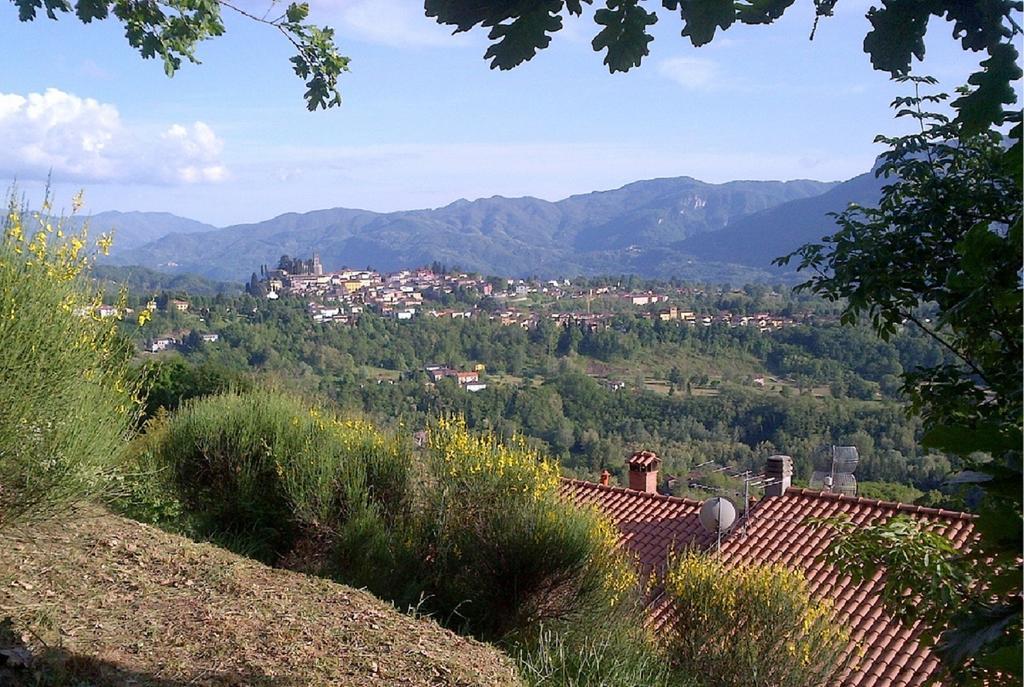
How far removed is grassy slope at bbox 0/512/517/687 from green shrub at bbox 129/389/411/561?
1.41 m

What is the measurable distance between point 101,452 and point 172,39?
2.23 meters

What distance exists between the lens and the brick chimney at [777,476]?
44.6ft

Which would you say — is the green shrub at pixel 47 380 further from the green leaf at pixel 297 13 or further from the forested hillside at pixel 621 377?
the forested hillside at pixel 621 377

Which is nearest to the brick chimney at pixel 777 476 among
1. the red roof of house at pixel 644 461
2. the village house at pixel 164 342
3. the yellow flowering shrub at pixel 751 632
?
the red roof of house at pixel 644 461

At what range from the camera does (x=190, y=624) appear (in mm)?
4051

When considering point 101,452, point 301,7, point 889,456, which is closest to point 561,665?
point 101,452

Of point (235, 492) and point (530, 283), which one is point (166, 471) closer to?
point (235, 492)

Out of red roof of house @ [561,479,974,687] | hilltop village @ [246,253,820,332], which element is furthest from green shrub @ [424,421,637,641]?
hilltop village @ [246,253,820,332]

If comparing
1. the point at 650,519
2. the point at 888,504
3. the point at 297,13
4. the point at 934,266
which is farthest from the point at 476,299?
the point at 934,266

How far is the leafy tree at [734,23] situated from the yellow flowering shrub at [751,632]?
5.54 metres

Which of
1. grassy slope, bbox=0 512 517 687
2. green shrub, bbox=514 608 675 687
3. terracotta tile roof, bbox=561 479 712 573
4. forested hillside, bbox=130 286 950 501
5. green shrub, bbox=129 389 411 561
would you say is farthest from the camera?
forested hillside, bbox=130 286 950 501

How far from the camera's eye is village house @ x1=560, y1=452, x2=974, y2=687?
8.30m

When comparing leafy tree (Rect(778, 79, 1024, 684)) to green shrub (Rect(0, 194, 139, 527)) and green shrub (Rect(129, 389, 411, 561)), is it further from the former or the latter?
green shrub (Rect(129, 389, 411, 561))

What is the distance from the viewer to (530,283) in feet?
356
